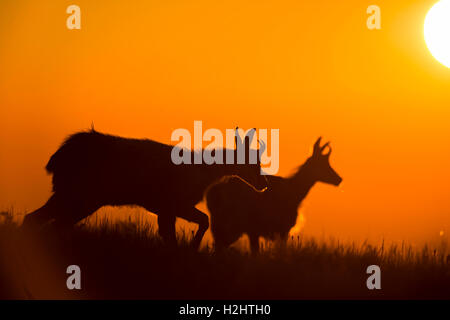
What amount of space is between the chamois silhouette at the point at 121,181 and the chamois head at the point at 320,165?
88.6 inches

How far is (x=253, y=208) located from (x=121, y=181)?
2.42 m

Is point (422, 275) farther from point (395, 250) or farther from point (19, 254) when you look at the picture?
point (19, 254)

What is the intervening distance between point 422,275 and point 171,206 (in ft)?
12.3

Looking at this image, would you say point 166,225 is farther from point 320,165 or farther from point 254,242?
point 320,165

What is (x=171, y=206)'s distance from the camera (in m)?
12.5

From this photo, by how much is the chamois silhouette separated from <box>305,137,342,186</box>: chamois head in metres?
2.25

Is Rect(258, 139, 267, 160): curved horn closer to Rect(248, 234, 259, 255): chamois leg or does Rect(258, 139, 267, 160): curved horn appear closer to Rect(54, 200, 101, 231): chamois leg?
Rect(248, 234, 259, 255): chamois leg

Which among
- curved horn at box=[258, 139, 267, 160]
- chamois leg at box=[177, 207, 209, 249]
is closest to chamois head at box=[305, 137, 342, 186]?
curved horn at box=[258, 139, 267, 160]

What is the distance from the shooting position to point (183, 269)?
9625 millimetres

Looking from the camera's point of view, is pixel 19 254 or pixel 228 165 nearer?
pixel 19 254

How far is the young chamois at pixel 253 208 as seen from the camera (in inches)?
512

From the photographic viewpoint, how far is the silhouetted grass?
941 centimetres

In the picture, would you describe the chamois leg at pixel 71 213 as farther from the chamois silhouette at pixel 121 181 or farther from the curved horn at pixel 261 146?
the curved horn at pixel 261 146
